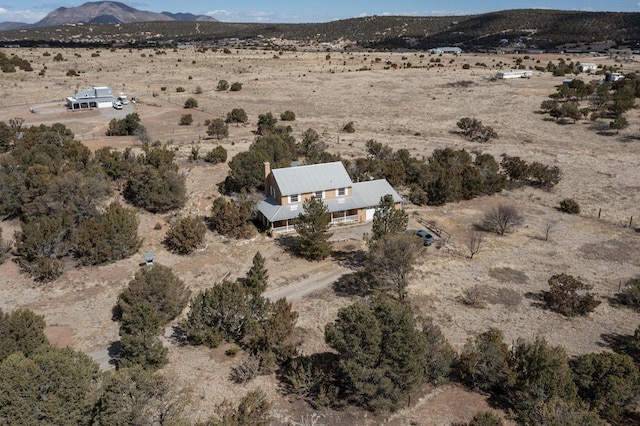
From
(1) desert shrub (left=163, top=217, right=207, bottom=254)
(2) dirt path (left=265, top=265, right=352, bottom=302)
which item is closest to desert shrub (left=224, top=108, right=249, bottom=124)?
(1) desert shrub (left=163, top=217, right=207, bottom=254)

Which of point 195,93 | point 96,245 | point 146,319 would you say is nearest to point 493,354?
point 146,319

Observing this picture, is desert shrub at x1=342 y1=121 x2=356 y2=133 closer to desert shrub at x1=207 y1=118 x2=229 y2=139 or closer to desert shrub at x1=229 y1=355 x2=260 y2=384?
desert shrub at x1=207 y1=118 x2=229 y2=139

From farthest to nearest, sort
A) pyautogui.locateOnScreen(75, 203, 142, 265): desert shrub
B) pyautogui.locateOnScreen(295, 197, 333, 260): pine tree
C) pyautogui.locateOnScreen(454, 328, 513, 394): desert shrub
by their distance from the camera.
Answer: pyautogui.locateOnScreen(295, 197, 333, 260): pine tree, pyautogui.locateOnScreen(75, 203, 142, 265): desert shrub, pyautogui.locateOnScreen(454, 328, 513, 394): desert shrub

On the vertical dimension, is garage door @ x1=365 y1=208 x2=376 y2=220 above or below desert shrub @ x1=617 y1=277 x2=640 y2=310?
above

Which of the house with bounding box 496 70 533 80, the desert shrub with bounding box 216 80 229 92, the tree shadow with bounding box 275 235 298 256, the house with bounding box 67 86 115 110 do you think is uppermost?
the house with bounding box 496 70 533 80

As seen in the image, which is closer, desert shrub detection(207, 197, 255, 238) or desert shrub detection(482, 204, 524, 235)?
desert shrub detection(207, 197, 255, 238)

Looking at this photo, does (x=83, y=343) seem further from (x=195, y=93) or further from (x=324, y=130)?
(x=195, y=93)

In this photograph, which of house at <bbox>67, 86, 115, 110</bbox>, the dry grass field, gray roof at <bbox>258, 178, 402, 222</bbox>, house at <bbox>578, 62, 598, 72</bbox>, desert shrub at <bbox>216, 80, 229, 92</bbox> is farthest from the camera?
house at <bbox>578, 62, 598, 72</bbox>
